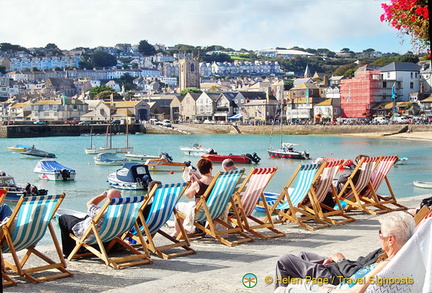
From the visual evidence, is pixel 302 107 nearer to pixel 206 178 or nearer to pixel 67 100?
pixel 67 100

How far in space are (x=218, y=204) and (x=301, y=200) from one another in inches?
67.8

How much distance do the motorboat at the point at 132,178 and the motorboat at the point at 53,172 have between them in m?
5.85

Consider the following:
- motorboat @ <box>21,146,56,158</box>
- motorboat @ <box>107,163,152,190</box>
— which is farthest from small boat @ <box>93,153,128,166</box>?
motorboat @ <box>107,163,152,190</box>

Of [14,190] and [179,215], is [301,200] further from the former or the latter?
[14,190]

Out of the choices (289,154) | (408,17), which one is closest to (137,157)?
(289,154)

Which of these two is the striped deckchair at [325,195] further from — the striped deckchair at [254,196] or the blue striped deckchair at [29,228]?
the blue striped deckchair at [29,228]

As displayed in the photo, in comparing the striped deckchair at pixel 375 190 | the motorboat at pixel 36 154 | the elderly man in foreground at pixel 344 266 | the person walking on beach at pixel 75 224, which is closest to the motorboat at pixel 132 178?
the striped deckchair at pixel 375 190

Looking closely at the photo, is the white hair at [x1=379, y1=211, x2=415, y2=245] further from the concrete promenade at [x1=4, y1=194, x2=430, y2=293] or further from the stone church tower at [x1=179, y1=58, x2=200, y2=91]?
the stone church tower at [x1=179, y1=58, x2=200, y2=91]

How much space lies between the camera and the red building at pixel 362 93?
296 feet

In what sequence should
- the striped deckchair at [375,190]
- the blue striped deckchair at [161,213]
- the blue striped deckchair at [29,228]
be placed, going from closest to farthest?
the blue striped deckchair at [29,228] < the blue striped deckchair at [161,213] < the striped deckchair at [375,190]

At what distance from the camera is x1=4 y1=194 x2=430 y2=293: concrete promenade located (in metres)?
5.51

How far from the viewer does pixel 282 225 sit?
887 centimetres

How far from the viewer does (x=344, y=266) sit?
4.30 m

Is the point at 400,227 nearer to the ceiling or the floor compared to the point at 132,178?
nearer to the ceiling
